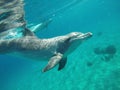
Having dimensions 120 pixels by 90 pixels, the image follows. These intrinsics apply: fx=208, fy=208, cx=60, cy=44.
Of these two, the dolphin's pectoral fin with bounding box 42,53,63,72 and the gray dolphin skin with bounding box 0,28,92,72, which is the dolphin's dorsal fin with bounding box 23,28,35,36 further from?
the dolphin's pectoral fin with bounding box 42,53,63,72

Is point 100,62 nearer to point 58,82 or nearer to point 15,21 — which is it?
point 58,82

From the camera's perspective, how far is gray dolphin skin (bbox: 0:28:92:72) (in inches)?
340

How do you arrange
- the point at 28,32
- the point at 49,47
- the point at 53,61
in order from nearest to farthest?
the point at 53,61
the point at 49,47
the point at 28,32

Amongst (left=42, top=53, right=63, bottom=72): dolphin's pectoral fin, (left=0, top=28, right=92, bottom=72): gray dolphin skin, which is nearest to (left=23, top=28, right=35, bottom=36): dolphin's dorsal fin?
(left=0, top=28, right=92, bottom=72): gray dolphin skin

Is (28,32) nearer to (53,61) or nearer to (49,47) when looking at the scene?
(49,47)

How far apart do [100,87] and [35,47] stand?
1050 cm

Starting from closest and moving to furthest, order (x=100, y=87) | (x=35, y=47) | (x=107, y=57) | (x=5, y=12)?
(x=35, y=47)
(x=5, y=12)
(x=100, y=87)
(x=107, y=57)

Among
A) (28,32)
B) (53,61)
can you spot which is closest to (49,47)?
(53,61)

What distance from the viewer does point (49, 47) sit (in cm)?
912

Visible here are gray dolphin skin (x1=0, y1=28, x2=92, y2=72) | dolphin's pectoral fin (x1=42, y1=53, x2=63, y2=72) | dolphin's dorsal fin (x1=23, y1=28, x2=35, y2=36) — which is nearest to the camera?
dolphin's pectoral fin (x1=42, y1=53, x2=63, y2=72)

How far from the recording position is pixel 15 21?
18.9m

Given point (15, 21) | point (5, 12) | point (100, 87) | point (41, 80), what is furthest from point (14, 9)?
point (41, 80)

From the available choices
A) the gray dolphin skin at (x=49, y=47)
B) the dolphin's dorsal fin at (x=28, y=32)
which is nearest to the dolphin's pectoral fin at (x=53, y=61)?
the gray dolphin skin at (x=49, y=47)

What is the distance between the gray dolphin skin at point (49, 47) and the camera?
8625 millimetres
